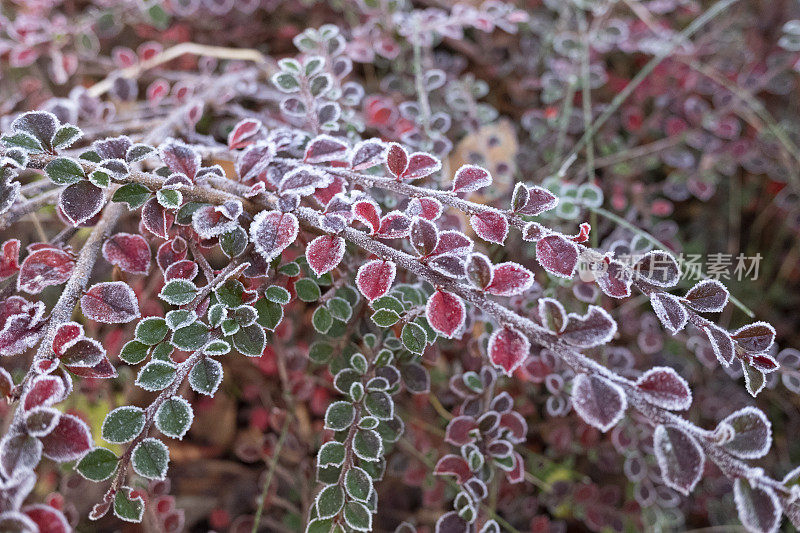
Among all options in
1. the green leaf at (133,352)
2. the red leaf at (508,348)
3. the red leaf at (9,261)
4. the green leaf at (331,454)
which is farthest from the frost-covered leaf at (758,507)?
the red leaf at (9,261)

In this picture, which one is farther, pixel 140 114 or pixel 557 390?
pixel 140 114

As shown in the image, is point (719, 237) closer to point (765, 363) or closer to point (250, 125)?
point (765, 363)

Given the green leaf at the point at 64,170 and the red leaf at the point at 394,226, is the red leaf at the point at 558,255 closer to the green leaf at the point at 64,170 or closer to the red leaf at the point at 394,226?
the red leaf at the point at 394,226

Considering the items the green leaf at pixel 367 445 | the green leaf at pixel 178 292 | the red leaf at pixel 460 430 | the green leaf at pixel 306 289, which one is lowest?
the red leaf at pixel 460 430

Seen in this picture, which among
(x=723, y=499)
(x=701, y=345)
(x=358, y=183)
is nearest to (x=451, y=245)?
(x=358, y=183)

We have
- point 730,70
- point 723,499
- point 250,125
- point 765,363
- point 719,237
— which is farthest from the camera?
point 719,237

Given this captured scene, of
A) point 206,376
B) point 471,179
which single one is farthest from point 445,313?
point 206,376
